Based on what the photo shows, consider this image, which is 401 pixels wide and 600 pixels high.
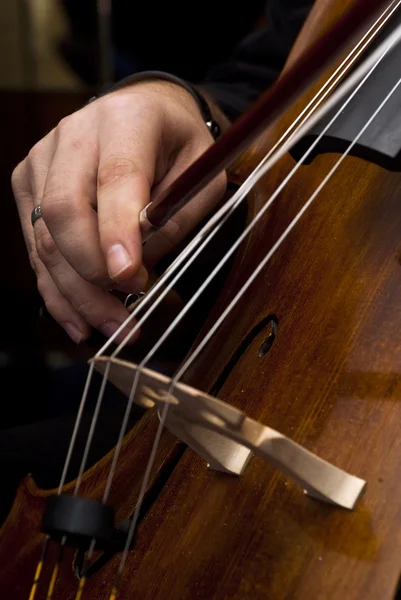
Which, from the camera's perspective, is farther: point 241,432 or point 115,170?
point 115,170

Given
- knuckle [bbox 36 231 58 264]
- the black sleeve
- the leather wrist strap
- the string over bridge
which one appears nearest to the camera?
the string over bridge

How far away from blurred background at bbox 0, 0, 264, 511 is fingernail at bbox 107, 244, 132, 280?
3.32 feet

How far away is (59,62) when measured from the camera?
2191 mm

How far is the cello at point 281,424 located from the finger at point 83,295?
0.06 metres

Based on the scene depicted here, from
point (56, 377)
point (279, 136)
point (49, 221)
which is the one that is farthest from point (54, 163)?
point (56, 377)

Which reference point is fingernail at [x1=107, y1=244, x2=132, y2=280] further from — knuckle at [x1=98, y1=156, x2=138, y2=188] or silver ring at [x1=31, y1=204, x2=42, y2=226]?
silver ring at [x1=31, y1=204, x2=42, y2=226]

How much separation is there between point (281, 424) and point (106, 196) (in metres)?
0.19

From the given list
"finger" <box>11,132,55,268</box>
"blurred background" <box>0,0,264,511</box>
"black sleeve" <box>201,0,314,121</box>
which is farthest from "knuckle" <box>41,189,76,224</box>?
"blurred background" <box>0,0,264,511</box>

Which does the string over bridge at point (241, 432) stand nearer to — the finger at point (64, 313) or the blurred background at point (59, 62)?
the finger at point (64, 313)

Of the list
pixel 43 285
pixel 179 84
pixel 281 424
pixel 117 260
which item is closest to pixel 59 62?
pixel 179 84

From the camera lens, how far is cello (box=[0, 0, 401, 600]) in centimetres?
35

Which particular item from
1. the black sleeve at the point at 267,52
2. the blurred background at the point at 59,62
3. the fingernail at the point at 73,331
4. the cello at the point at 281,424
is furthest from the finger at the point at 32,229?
the blurred background at the point at 59,62

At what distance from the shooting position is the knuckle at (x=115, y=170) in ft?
1.66

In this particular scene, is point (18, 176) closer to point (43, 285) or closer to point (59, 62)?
point (43, 285)
